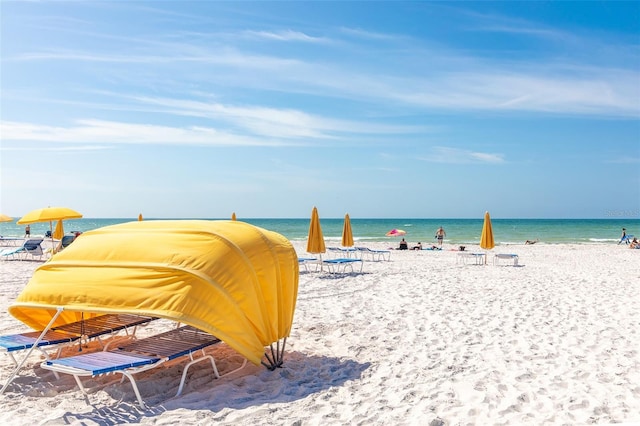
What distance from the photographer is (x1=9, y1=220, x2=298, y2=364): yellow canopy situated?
5121 mm

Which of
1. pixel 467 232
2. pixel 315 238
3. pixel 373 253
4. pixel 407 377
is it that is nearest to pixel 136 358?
pixel 407 377

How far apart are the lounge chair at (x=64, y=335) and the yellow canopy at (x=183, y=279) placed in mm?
420

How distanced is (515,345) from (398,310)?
9.30 ft

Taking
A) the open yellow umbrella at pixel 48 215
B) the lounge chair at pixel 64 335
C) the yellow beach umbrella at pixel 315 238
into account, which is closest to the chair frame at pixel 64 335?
the lounge chair at pixel 64 335

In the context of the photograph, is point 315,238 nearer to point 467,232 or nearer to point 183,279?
point 183,279

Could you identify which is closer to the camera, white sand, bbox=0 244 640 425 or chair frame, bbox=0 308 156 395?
white sand, bbox=0 244 640 425

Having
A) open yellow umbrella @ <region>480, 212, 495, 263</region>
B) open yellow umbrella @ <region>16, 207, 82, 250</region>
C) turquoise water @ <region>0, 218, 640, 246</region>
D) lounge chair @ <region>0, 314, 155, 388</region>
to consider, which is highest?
open yellow umbrella @ <region>16, 207, 82, 250</region>

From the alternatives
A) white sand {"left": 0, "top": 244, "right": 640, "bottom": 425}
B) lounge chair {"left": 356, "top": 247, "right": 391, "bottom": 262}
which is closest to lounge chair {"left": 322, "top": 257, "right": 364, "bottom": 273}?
lounge chair {"left": 356, "top": 247, "right": 391, "bottom": 262}

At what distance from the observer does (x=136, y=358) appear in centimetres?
513

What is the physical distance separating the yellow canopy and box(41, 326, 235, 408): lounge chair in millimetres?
503

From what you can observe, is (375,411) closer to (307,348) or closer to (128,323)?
(307,348)

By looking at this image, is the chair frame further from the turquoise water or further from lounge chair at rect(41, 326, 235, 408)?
the turquoise water

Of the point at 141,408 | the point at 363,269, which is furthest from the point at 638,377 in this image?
the point at 363,269

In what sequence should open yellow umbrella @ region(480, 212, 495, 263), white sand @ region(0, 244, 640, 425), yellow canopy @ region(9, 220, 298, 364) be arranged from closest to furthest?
1. white sand @ region(0, 244, 640, 425)
2. yellow canopy @ region(9, 220, 298, 364)
3. open yellow umbrella @ region(480, 212, 495, 263)
